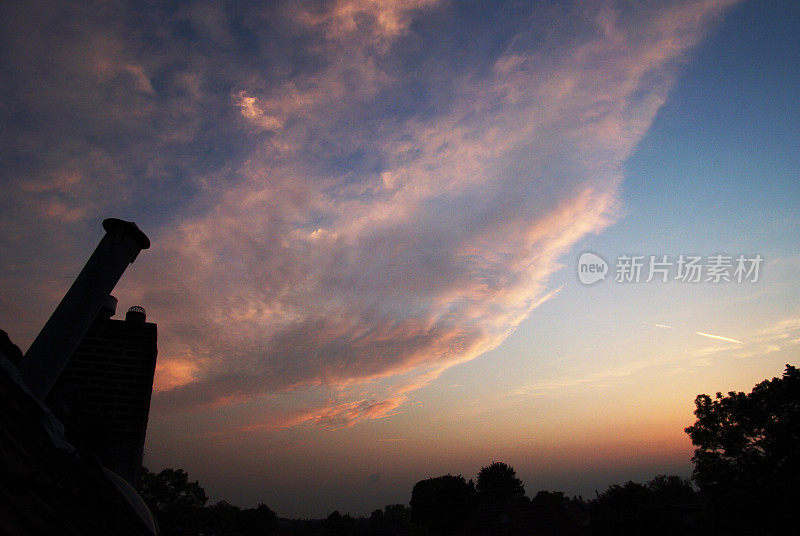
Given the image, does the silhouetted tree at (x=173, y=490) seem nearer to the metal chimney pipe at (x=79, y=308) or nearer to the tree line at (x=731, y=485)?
the tree line at (x=731, y=485)

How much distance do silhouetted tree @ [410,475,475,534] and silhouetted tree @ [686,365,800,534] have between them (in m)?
47.2

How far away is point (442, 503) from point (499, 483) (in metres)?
25.3

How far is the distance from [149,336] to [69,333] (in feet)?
10.7

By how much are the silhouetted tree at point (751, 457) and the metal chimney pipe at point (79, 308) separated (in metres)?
38.7

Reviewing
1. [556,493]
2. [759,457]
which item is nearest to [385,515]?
[556,493]

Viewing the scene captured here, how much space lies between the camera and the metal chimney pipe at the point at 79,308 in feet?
11.2

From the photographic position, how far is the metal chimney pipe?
3410 millimetres

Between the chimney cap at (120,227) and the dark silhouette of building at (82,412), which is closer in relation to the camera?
the dark silhouette of building at (82,412)

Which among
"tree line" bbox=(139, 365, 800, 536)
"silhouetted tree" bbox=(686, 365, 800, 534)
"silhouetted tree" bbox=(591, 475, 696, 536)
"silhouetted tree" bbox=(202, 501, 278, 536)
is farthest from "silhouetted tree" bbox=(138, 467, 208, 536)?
"silhouetted tree" bbox=(686, 365, 800, 534)

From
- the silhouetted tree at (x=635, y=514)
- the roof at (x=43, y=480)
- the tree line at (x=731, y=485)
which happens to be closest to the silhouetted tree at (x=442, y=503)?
the silhouetted tree at (x=635, y=514)

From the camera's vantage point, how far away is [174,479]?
2189 inches

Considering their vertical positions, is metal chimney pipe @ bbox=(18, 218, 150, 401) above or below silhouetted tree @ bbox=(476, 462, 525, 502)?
below

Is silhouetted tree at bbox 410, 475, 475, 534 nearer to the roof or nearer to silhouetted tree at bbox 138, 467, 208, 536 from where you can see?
silhouetted tree at bbox 138, 467, 208, 536

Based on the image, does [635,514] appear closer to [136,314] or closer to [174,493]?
[136,314]
